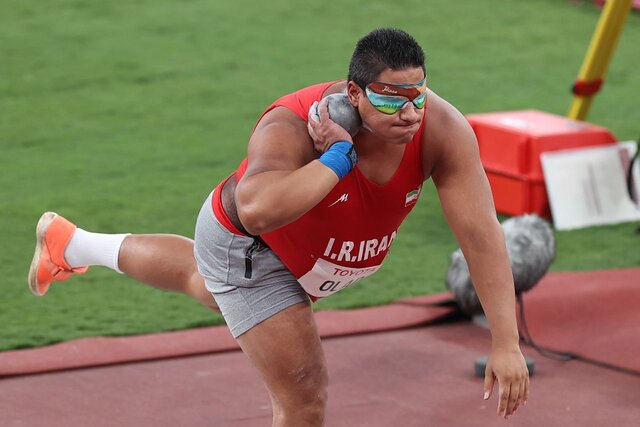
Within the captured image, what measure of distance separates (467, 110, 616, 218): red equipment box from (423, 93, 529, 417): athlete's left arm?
3.24 metres

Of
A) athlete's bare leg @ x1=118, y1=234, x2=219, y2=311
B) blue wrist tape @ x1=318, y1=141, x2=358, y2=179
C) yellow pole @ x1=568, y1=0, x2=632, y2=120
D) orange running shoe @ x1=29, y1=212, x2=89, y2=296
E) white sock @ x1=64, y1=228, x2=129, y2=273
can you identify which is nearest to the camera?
blue wrist tape @ x1=318, y1=141, x2=358, y2=179

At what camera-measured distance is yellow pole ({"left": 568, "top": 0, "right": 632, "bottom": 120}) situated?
257 inches

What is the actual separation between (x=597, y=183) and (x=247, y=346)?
3.78 metres

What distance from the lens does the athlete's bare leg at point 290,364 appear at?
337 cm

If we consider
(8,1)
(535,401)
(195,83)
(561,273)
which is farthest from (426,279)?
(8,1)

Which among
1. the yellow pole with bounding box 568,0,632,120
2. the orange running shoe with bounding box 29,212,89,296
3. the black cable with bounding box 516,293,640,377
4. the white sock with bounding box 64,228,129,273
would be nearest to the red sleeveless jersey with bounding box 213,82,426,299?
the white sock with bounding box 64,228,129,273

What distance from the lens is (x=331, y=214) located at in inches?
131

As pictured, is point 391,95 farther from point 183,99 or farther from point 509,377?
point 183,99

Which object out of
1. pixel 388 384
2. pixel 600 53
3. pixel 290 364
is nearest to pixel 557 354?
pixel 388 384

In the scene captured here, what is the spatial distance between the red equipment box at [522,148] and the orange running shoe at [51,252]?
9.73 ft

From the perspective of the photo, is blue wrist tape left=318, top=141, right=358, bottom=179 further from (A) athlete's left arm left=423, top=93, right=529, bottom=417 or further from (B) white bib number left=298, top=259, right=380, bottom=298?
(B) white bib number left=298, top=259, right=380, bottom=298

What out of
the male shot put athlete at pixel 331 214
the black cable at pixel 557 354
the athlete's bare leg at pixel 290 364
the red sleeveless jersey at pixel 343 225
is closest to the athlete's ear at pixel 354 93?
the male shot put athlete at pixel 331 214

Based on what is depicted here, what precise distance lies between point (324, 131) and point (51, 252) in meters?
1.63

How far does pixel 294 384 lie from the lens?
338 centimetres
